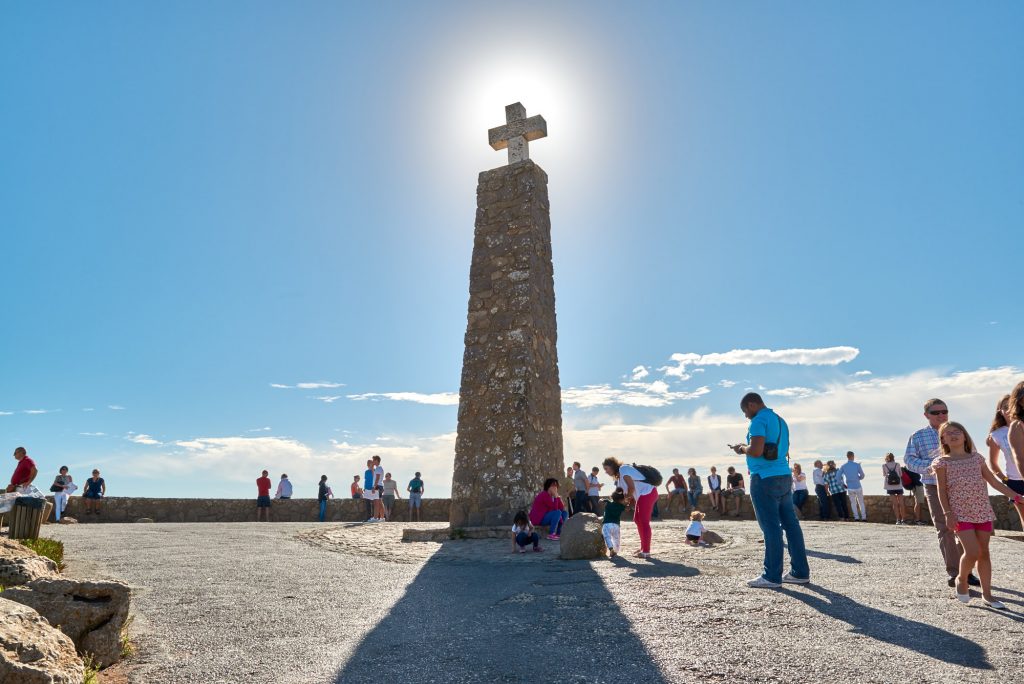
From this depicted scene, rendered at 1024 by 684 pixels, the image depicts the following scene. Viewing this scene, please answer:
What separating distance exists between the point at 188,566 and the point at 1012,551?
380 inches

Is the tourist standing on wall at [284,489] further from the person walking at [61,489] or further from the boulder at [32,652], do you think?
the boulder at [32,652]

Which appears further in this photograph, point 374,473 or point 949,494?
point 374,473

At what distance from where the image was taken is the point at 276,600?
19.4 ft

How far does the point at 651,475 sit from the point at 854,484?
8.30 m

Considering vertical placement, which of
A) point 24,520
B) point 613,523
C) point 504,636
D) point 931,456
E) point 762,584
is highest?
point 931,456

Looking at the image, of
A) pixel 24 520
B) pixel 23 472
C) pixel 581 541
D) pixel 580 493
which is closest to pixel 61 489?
pixel 23 472

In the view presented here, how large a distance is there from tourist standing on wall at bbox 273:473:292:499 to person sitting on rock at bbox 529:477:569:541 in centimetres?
1199

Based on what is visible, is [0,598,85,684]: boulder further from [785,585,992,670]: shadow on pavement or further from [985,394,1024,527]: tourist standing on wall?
[985,394,1024,527]: tourist standing on wall

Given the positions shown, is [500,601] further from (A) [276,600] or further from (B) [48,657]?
(B) [48,657]

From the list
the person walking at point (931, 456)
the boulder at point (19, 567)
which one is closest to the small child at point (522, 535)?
the person walking at point (931, 456)

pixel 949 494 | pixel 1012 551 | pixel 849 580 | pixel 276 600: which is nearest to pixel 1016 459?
pixel 949 494

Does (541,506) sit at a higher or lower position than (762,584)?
higher

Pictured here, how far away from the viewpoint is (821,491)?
15.2 m

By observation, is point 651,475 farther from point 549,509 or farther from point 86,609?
point 86,609
